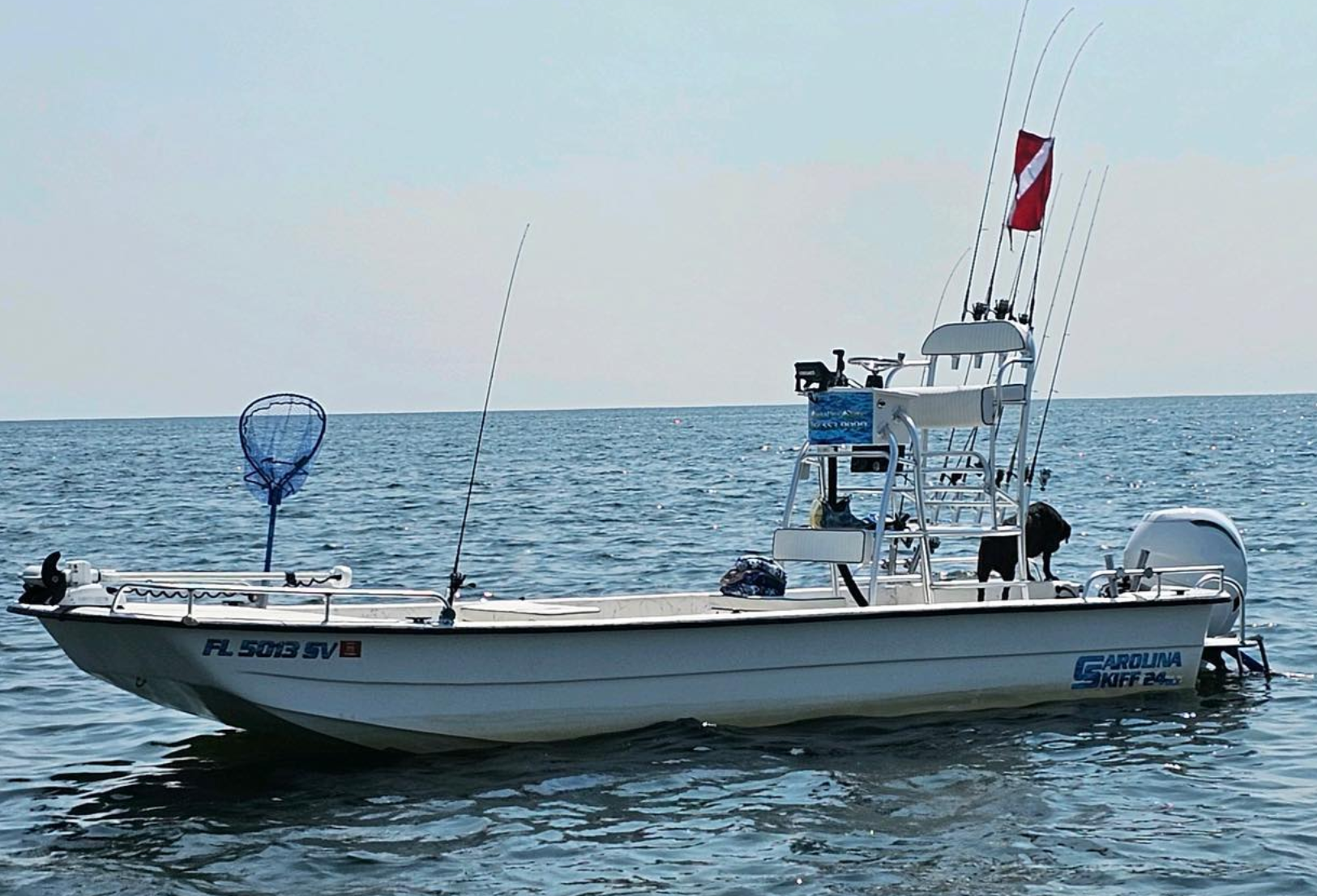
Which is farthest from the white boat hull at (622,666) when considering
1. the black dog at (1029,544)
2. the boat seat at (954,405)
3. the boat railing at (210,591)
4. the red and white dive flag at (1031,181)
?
the red and white dive flag at (1031,181)

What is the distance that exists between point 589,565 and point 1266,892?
52.3 feet

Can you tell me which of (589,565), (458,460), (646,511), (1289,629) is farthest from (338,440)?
(1289,629)

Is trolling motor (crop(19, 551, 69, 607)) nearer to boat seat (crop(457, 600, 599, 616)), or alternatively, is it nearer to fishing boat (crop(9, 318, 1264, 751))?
fishing boat (crop(9, 318, 1264, 751))

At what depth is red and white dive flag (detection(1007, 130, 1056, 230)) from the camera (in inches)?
501

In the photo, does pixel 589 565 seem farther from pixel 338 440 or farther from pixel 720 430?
pixel 720 430

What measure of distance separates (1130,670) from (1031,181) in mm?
3691

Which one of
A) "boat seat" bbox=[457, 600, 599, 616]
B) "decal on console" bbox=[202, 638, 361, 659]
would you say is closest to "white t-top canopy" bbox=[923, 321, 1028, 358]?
"boat seat" bbox=[457, 600, 599, 616]

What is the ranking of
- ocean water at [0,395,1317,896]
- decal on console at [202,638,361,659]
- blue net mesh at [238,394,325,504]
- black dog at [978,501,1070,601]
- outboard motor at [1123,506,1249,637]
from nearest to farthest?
ocean water at [0,395,1317,896], decal on console at [202,638,361,659], blue net mesh at [238,394,325,504], black dog at [978,501,1070,601], outboard motor at [1123,506,1249,637]

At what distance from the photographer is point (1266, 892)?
8.47 m

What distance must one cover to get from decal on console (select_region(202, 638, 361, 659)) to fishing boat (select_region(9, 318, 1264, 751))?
0.4 inches

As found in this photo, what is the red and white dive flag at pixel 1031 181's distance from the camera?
41.8 feet

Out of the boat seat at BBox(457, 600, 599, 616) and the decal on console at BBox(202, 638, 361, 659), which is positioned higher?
the boat seat at BBox(457, 600, 599, 616)


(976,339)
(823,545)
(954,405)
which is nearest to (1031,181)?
(976,339)

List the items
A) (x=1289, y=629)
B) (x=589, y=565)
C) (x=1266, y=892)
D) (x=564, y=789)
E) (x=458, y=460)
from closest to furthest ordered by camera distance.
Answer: (x=1266, y=892), (x=564, y=789), (x=1289, y=629), (x=589, y=565), (x=458, y=460)
